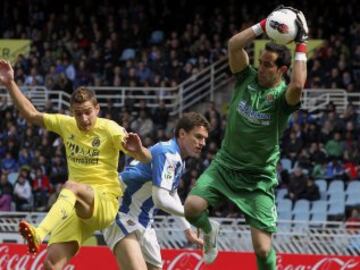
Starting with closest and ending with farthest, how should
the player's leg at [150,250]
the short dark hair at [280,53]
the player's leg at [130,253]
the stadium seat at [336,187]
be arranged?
1. the short dark hair at [280,53]
2. the player's leg at [130,253]
3. the player's leg at [150,250]
4. the stadium seat at [336,187]

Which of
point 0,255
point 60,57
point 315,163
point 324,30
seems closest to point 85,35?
point 60,57

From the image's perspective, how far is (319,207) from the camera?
72.1 feet

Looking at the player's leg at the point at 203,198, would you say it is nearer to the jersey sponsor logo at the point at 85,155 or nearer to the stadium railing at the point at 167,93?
the jersey sponsor logo at the point at 85,155

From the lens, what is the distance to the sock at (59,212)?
9898 millimetres

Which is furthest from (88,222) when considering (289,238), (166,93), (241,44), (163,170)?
(166,93)

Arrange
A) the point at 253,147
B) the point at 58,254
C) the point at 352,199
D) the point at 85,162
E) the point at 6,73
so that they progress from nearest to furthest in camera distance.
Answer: the point at 58,254
the point at 253,147
the point at 85,162
the point at 6,73
the point at 352,199

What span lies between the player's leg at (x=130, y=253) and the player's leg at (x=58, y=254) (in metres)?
0.55

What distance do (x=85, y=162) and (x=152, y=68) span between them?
16536mm

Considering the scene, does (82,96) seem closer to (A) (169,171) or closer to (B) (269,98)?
(A) (169,171)

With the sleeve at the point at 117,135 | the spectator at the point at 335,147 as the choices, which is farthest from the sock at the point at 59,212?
the spectator at the point at 335,147

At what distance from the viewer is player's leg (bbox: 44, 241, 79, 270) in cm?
1051

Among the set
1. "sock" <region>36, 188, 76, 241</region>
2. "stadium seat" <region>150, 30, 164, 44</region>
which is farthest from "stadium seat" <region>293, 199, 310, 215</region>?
"sock" <region>36, 188, 76, 241</region>

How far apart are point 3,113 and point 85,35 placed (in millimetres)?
3978

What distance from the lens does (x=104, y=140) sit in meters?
10.8
